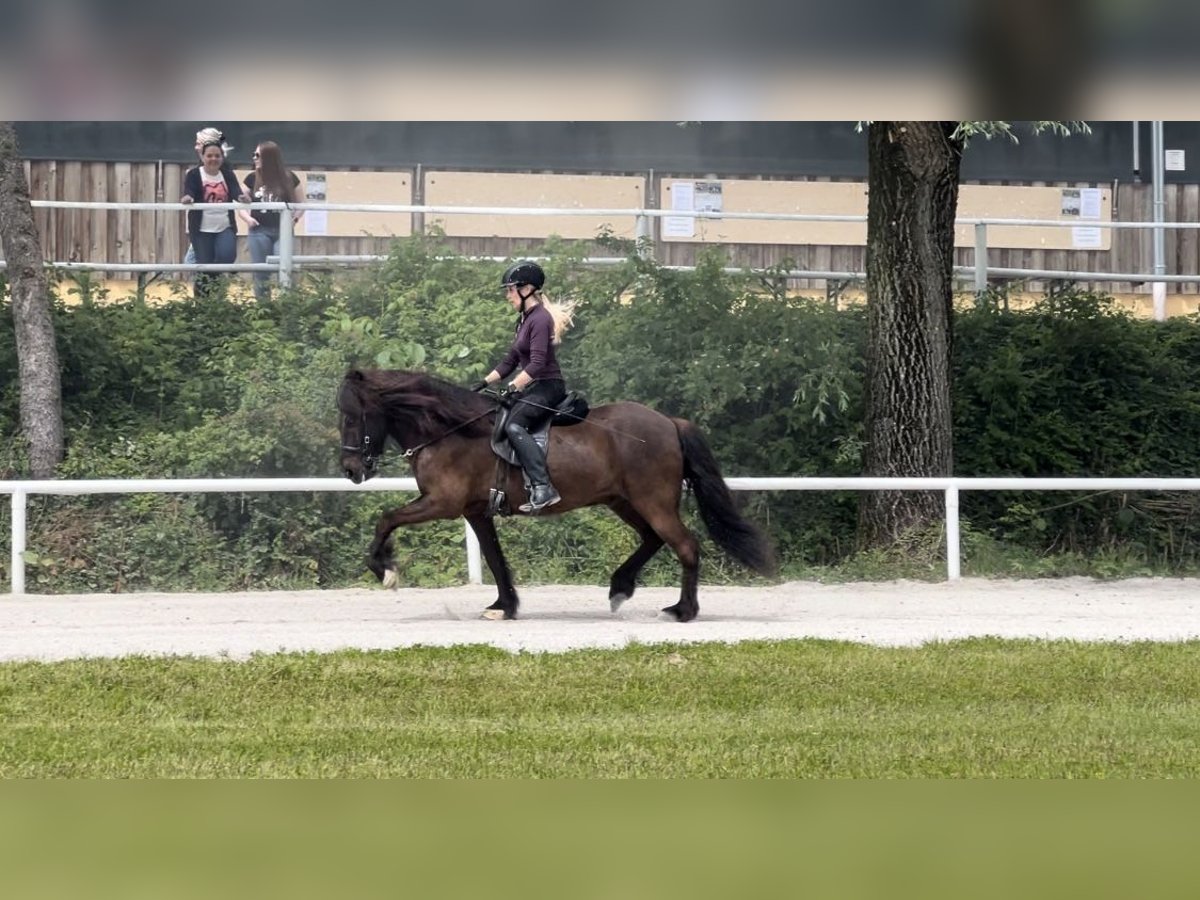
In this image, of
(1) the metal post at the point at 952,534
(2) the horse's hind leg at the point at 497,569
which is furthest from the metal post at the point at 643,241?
(2) the horse's hind leg at the point at 497,569

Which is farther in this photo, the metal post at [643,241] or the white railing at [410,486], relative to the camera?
the metal post at [643,241]

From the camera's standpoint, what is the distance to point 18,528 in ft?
47.6

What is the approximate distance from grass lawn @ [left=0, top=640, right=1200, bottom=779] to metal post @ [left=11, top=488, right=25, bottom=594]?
15.7 ft

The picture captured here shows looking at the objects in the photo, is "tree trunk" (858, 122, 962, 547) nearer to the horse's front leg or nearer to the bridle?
the horse's front leg

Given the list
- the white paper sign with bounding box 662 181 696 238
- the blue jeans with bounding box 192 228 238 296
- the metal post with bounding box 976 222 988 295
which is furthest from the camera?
the white paper sign with bounding box 662 181 696 238

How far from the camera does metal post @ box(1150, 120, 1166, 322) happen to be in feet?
73.7

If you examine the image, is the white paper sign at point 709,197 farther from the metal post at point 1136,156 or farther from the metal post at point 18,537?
the metal post at point 18,537

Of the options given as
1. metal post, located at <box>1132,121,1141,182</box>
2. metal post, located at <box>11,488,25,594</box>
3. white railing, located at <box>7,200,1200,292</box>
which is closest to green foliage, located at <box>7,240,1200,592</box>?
white railing, located at <box>7,200,1200,292</box>

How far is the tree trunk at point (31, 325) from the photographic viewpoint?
17.5m

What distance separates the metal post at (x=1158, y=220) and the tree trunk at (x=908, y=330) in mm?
5800

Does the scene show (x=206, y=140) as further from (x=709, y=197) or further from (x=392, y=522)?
(x=392, y=522)

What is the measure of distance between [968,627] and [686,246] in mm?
10664

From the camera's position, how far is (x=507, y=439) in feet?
40.9

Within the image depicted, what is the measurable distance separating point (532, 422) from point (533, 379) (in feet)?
1.25
